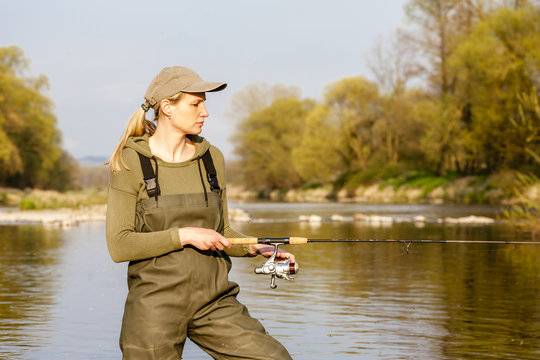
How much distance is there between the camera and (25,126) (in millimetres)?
66250

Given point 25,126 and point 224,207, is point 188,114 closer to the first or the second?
point 224,207

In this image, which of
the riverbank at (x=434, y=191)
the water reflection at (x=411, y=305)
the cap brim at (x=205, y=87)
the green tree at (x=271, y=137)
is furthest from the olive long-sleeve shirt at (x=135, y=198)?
the green tree at (x=271, y=137)

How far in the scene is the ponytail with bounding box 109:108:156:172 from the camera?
11.7 ft

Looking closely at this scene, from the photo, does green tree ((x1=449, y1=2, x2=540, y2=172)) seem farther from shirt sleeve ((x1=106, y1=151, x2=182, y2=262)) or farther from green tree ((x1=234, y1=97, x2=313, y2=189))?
green tree ((x1=234, y1=97, x2=313, y2=189))

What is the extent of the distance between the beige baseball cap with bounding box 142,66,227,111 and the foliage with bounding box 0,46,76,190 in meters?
60.2

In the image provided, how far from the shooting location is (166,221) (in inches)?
141

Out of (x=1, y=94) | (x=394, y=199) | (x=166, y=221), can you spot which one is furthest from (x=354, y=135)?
(x=166, y=221)

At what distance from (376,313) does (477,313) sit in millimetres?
1074

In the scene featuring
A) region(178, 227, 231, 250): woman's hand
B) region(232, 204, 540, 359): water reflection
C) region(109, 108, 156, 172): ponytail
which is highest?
region(109, 108, 156, 172): ponytail

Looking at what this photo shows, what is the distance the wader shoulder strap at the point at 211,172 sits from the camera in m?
3.69

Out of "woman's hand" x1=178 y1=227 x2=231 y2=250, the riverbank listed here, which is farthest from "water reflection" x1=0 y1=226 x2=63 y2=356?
the riverbank

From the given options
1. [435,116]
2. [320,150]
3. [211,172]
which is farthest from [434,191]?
[211,172]

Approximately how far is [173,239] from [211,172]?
1.33ft

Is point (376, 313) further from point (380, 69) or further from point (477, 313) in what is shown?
point (380, 69)
